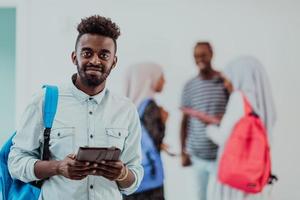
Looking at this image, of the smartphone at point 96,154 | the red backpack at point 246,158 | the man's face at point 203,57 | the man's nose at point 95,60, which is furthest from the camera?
the man's face at point 203,57

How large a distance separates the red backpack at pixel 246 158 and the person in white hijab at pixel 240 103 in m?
0.04

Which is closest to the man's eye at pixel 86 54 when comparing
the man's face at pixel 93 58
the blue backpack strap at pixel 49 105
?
the man's face at pixel 93 58

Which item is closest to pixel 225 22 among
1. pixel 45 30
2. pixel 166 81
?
pixel 166 81

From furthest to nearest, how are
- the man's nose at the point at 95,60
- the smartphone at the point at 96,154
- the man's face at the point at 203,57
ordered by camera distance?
the man's face at the point at 203,57 < the man's nose at the point at 95,60 < the smartphone at the point at 96,154

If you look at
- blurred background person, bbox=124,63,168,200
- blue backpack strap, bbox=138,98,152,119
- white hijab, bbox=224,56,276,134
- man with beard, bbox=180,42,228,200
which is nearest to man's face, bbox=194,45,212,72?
man with beard, bbox=180,42,228,200

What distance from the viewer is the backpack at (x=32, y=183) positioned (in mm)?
1033

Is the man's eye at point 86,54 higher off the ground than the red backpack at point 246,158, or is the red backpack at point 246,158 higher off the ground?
the man's eye at point 86,54

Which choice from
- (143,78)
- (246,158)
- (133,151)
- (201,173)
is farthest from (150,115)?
(133,151)

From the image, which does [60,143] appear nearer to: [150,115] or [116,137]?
[116,137]

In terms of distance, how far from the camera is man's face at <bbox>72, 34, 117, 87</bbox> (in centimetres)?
106

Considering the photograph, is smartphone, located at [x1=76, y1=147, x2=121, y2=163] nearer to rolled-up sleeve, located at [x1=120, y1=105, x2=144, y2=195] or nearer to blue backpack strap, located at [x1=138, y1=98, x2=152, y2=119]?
rolled-up sleeve, located at [x1=120, y1=105, x2=144, y2=195]

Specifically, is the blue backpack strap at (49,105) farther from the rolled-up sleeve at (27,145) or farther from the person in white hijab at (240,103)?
the person in white hijab at (240,103)

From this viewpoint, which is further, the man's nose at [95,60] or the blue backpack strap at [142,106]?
the blue backpack strap at [142,106]

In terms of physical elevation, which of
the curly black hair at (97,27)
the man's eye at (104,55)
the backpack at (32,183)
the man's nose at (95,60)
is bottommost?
the backpack at (32,183)
